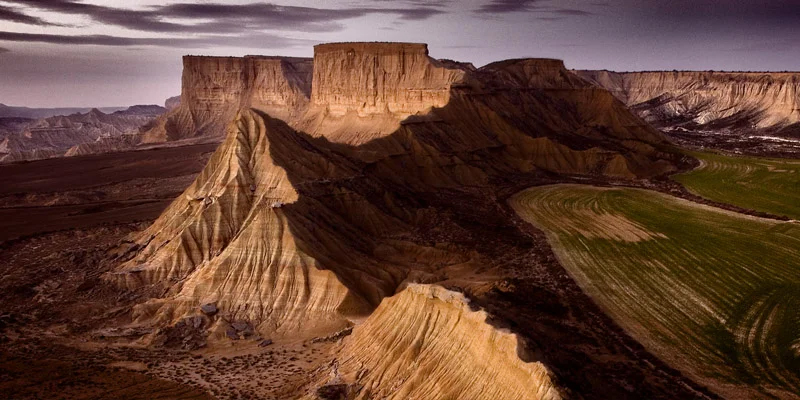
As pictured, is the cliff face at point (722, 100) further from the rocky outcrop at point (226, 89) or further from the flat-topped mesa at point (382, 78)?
the rocky outcrop at point (226, 89)

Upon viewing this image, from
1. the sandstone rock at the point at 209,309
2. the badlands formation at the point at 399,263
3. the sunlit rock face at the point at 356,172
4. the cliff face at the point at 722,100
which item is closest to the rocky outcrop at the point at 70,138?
the sunlit rock face at the point at 356,172

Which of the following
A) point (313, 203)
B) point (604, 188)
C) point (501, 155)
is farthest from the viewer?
point (501, 155)

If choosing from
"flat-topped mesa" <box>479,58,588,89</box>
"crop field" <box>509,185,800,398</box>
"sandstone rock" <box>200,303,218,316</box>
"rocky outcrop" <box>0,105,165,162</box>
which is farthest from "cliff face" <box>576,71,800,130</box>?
"sandstone rock" <box>200,303,218,316</box>

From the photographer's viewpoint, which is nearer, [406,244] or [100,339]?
[100,339]

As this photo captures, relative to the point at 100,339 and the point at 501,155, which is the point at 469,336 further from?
the point at 501,155

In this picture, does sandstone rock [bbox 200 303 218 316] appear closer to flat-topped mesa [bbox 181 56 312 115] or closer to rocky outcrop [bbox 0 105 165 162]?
rocky outcrop [bbox 0 105 165 162]

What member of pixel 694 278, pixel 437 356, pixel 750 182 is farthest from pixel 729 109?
pixel 437 356

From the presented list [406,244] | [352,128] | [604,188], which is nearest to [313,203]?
[406,244]
